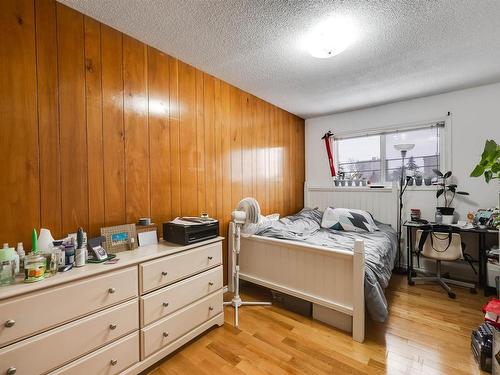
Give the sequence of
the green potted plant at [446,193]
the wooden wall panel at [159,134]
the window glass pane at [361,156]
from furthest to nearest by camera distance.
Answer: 1. the window glass pane at [361,156]
2. the green potted plant at [446,193]
3. the wooden wall panel at [159,134]

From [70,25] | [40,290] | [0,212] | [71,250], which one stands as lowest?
[40,290]

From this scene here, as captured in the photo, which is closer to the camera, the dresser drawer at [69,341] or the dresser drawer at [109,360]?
the dresser drawer at [69,341]

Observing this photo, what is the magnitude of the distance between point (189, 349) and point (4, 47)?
2203 millimetres

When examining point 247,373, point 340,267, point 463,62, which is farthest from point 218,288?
point 463,62

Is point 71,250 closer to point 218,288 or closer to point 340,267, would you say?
point 218,288

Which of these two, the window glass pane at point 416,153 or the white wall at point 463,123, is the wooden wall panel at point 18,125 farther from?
the white wall at point 463,123

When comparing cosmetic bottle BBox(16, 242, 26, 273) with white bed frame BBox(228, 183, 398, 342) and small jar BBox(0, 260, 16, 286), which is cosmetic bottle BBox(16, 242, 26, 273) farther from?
white bed frame BBox(228, 183, 398, 342)

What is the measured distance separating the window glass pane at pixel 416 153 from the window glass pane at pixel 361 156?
6.1 inches

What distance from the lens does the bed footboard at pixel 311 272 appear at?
6.01 ft

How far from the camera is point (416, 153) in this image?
→ 10.8ft

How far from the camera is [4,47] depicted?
1309 mm

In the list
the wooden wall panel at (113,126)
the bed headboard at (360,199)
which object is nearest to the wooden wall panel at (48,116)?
the wooden wall panel at (113,126)

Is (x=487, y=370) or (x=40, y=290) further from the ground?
(x=40, y=290)

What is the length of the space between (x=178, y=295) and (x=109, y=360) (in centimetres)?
50
